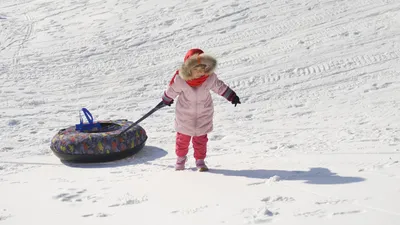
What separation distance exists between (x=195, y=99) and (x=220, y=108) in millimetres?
2785

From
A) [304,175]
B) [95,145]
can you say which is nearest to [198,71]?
[304,175]

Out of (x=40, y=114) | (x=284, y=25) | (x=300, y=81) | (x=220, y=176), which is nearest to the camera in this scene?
(x=220, y=176)

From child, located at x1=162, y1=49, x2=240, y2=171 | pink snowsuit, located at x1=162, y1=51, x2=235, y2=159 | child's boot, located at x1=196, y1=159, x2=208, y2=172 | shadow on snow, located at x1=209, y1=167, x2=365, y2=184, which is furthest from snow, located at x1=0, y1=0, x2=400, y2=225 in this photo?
pink snowsuit, located at x1=162, y1=51, x2=235, y2=159

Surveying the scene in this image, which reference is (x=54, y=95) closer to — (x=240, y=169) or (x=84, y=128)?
(x=84, y=128)

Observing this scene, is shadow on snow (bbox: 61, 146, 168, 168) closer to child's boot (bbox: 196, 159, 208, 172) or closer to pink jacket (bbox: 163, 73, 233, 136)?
child's boot (bbox: 196, 159, 208, 172)

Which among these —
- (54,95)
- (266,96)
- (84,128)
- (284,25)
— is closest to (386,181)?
(84,128)

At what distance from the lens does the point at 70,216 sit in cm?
386

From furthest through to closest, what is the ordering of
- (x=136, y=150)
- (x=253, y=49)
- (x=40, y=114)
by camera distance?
(x=253, y=49) < (x=40, y=114) < (x=136, y=150)

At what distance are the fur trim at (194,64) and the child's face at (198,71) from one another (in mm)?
27

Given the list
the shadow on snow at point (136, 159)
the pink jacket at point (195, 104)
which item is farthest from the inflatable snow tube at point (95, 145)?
the pink jacket at point (195, 104)

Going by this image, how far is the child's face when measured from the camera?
469 cm

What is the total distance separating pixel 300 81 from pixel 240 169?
375 centimetres

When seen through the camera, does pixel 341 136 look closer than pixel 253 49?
Yes

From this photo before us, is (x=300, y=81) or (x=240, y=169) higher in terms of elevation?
(x=300, y=81)
